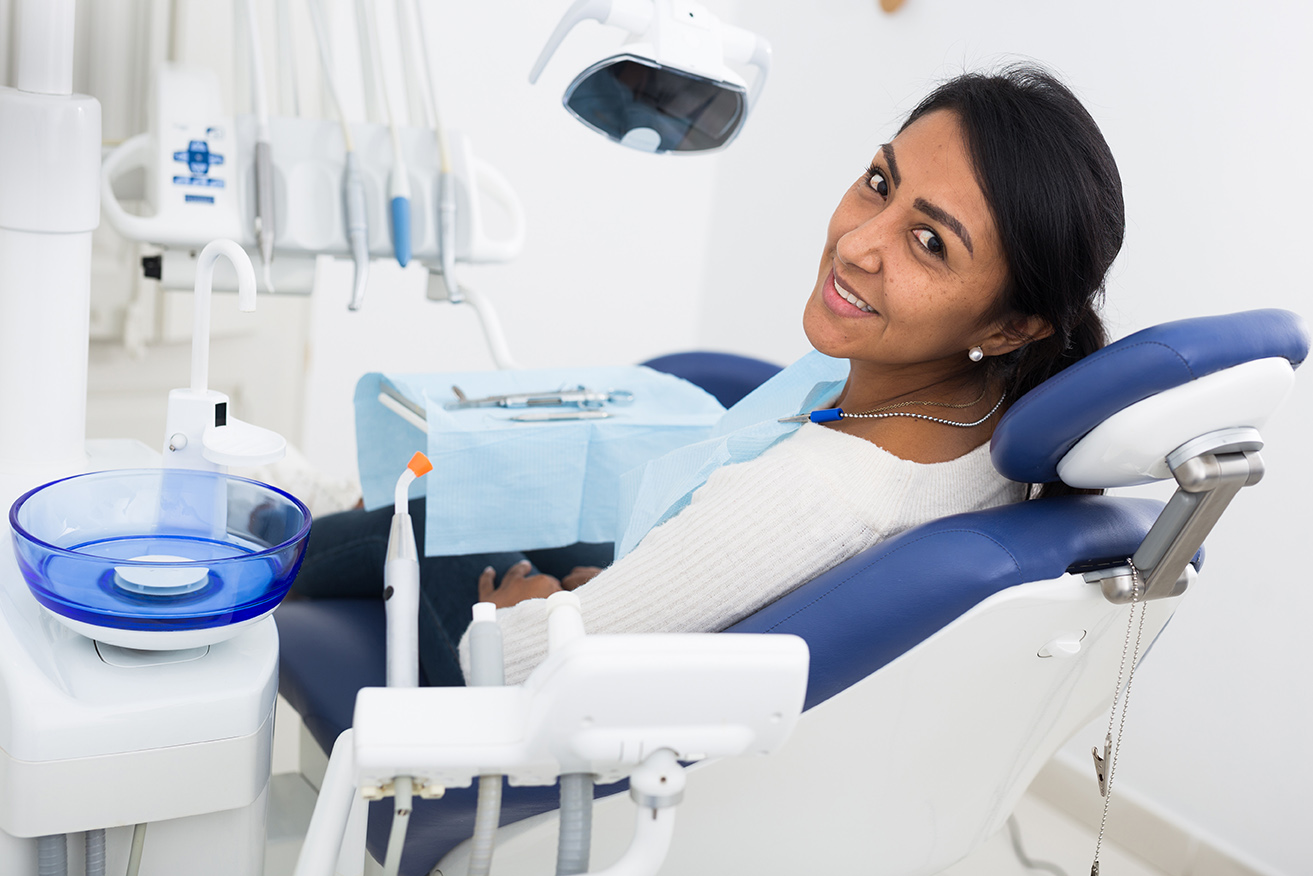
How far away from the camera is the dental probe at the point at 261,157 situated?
154 centimetres

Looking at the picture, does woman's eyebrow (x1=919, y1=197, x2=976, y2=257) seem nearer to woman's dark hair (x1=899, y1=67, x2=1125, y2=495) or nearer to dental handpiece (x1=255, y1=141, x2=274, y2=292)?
woman's dark hair (x1=899, y1=67, x2=1125, y2=495)

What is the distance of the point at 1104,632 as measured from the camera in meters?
0.95

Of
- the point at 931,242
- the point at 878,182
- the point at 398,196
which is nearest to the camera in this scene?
the point at 931,242

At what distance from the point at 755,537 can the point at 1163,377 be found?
357 millimetres

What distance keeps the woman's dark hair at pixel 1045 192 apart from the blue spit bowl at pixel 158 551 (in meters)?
0.68

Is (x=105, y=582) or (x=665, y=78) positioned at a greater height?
(x=665, y=78)

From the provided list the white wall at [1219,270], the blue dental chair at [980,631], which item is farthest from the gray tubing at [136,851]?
the white wall at [1219,270]

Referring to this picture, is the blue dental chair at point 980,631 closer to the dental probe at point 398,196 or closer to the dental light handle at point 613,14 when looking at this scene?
the dental light handle at point 613,14

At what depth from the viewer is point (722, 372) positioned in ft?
6.14

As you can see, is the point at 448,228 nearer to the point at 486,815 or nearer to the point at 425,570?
the point at 425,570

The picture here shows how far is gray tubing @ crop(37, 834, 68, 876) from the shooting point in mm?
831

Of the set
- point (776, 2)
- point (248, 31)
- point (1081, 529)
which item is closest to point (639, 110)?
point (248, 31)

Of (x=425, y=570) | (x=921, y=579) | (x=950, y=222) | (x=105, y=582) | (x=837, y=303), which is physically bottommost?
(x=425, y=570)

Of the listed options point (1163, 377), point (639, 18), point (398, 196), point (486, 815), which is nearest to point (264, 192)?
point (398, 196)
